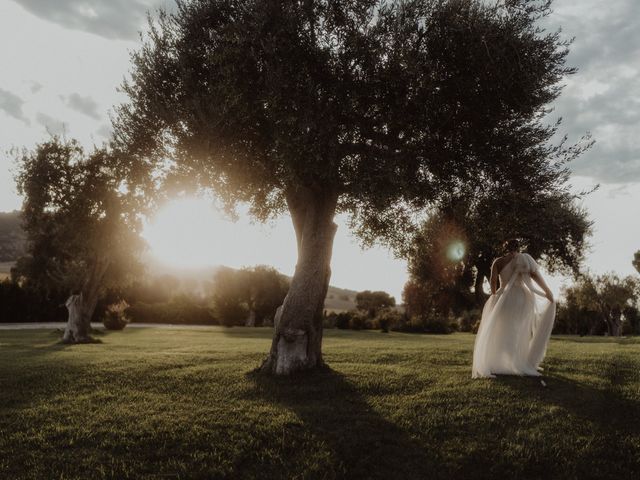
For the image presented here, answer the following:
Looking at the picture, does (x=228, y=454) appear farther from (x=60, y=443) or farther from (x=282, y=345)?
(x=282, y=345)

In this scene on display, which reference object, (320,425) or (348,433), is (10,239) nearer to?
(320,425)

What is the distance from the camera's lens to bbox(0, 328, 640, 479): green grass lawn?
6.25 metres

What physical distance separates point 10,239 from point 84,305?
508 feet

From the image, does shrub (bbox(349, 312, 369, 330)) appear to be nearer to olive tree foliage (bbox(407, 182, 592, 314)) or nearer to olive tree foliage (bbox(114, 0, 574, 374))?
olive tree foliage (bbox(407, 182, 592, 314))

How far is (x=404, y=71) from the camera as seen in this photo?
1078 cm

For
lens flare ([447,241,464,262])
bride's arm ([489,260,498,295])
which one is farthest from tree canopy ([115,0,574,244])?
lens flare ([447,241,464,262])

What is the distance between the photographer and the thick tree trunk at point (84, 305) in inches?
987

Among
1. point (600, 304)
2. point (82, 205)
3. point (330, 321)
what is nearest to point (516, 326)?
point (82, 205)

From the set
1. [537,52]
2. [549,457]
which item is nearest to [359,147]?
[537,52]

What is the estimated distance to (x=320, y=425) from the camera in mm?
7727

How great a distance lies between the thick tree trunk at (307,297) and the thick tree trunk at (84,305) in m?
16.8

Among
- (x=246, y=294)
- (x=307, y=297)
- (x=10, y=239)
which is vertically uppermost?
(x=10, y=239)

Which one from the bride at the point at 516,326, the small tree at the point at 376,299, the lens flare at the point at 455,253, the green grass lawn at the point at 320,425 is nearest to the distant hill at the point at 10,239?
the small tree at the point at 376,299

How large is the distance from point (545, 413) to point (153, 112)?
11.4 metres
